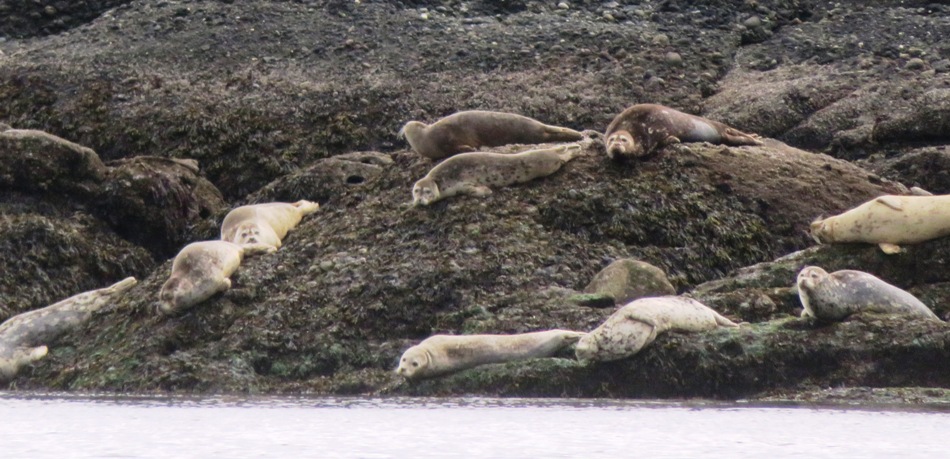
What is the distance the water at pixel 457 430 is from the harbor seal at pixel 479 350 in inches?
15.6

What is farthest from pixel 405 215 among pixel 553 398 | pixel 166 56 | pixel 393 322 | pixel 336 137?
pixel 166 56

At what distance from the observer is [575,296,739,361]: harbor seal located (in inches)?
305

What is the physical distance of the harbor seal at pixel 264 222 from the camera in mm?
10672

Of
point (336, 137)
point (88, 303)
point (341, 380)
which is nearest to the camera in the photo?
point (341, 380)

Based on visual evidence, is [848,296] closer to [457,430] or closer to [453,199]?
[457,430]

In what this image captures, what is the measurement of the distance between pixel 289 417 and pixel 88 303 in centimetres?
397

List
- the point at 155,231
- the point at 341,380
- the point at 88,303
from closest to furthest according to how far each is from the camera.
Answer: the point at 341,380 < the point at 88,303 < the point at 155,231

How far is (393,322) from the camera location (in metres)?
9.07

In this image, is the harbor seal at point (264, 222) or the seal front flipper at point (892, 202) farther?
the harbor seal at point (264, 222)

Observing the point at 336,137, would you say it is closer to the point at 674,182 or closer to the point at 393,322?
the point at 674,182

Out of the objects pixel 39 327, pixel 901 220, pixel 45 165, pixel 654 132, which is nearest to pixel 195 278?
pixel 39 327

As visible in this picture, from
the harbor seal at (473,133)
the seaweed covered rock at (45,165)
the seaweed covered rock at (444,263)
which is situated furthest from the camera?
the seaweed covered rock at (45,165)

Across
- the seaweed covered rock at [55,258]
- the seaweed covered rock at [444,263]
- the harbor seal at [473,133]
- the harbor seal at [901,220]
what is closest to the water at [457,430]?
the seaweed covered rock at [444,263]

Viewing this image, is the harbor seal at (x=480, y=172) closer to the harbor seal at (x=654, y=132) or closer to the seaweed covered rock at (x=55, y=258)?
the harbor seal at (x=654, y=132)
